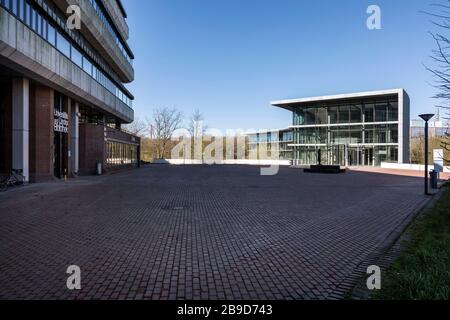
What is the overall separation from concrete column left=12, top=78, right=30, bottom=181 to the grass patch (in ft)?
68.4

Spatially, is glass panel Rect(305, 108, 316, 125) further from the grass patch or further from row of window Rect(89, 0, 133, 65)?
the grass patch

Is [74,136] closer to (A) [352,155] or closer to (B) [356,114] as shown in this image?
(A) [352,155]

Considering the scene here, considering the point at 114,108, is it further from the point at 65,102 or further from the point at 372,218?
the point at 372,218

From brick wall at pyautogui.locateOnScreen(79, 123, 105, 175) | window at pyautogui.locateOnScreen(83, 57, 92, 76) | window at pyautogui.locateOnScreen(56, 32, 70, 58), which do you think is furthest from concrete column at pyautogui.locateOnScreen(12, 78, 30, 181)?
brick wall at pyautogui.locateOnScreen(79, 123, 105, 175)

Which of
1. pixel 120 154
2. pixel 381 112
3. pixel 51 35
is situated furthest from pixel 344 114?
pixel 51 35

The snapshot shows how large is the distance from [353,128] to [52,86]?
142 feet

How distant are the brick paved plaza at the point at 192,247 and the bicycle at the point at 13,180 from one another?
6456mm

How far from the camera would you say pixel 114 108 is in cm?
3547

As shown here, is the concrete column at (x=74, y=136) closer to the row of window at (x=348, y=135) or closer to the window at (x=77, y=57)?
the window at (x=77, y=57)

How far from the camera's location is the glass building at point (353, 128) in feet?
158

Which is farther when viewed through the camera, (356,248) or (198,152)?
(198,152)

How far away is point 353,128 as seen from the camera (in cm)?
5153
